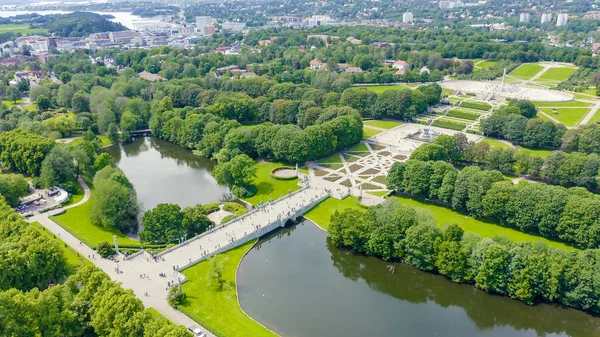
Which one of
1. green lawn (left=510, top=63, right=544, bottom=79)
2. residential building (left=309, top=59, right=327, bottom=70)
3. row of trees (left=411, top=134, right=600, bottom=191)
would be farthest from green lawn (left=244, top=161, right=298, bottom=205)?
green lawn (left=510, top=63, right=544, bottom=79)

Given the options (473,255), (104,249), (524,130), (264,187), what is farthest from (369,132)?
(104,249)

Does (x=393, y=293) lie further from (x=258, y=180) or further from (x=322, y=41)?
(x=322, y=41)

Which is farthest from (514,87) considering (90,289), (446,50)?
(90,289)

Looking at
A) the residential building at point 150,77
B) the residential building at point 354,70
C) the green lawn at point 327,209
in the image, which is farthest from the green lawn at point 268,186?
the residential building at point 354,70

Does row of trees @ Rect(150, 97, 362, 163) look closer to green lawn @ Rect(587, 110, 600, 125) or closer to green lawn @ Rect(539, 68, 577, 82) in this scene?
green lawn @ Rect(587, 110, 600, 125)

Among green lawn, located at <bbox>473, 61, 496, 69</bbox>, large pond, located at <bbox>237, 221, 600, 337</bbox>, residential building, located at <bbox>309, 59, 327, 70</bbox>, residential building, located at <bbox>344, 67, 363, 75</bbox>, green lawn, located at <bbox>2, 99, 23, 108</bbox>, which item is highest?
residential building, located at <bbox>309, 59, 327, 70</bbox>

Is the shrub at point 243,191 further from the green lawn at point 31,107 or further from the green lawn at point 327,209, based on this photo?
the green lawn at point 31,107
